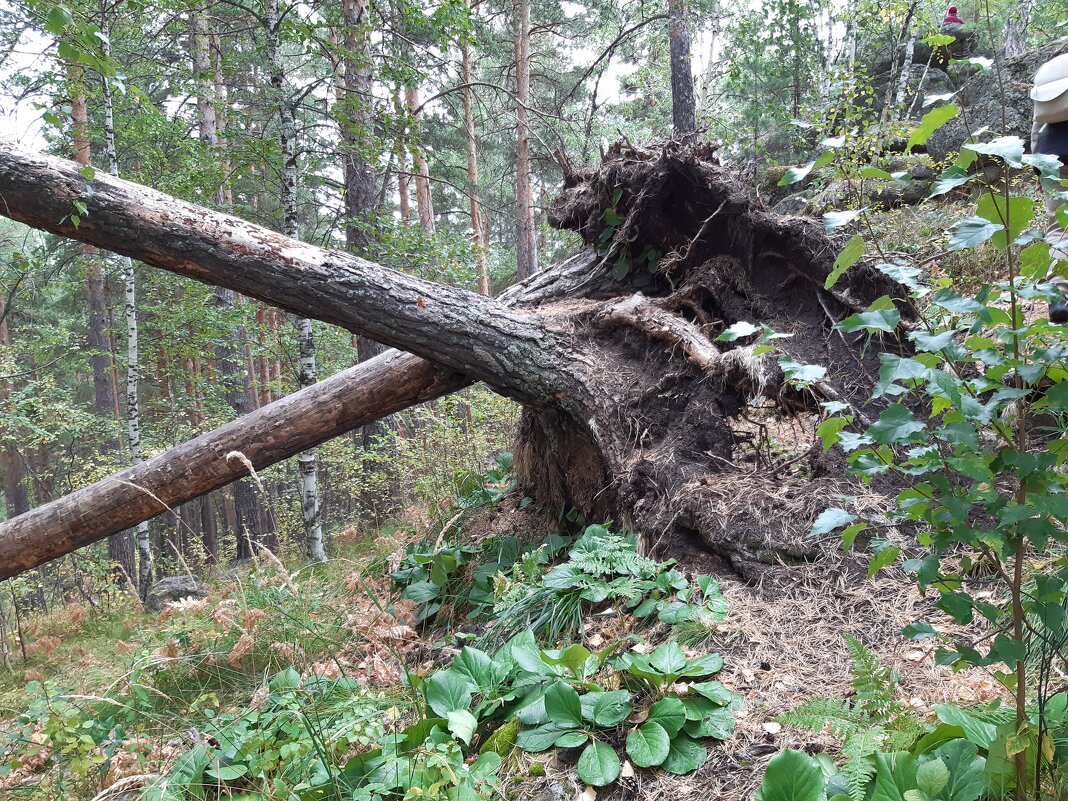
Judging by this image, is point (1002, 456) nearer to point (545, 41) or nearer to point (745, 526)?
point (745, 526)

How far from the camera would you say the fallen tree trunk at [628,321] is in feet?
10.3

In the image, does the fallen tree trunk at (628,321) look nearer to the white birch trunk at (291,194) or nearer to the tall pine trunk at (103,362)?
the white birch trunk at (291,194)

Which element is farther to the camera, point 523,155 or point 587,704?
point 523,155

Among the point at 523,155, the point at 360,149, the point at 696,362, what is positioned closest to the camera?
the point at 696,362

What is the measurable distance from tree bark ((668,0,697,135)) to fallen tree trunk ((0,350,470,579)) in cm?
776

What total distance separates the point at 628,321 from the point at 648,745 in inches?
102

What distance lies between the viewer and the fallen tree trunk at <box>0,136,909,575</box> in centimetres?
315

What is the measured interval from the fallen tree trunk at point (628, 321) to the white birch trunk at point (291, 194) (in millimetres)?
2054

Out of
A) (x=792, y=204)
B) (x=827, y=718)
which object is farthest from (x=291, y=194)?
(x=792, y=204)

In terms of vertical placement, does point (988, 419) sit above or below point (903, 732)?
above

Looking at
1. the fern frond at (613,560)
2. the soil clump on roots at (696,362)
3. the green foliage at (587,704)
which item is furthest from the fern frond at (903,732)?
the fern frond at (613,560)

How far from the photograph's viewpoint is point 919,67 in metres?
13.2

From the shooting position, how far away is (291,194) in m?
5.75

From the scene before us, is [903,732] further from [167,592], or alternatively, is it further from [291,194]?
[167,592]
